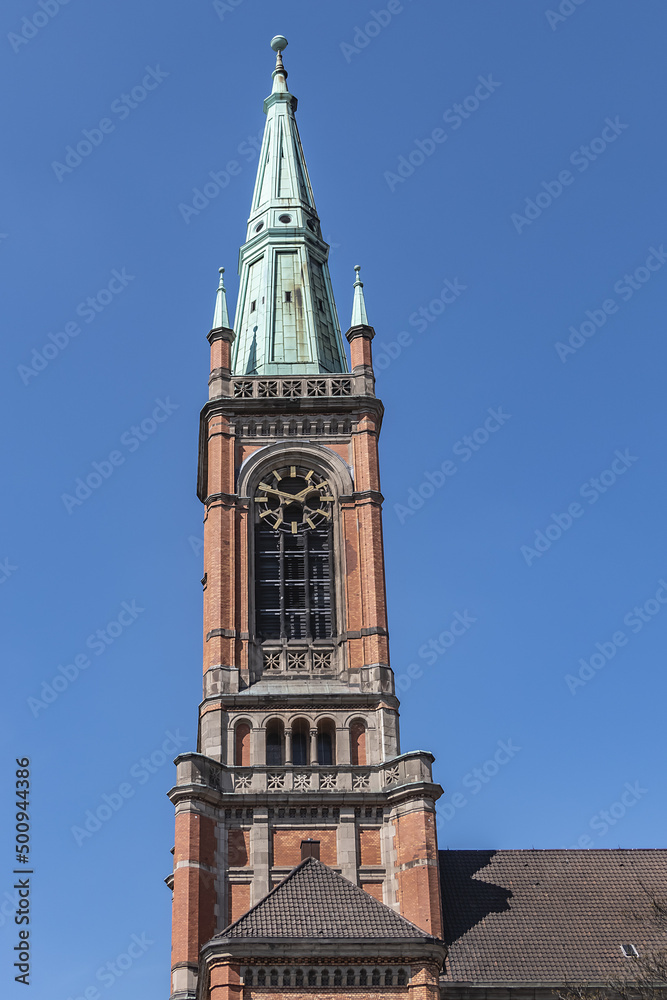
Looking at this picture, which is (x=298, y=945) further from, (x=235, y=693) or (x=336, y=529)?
(x=336, y=529)

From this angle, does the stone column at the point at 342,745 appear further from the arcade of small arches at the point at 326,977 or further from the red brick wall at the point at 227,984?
the red brick wall at the point at 227,984

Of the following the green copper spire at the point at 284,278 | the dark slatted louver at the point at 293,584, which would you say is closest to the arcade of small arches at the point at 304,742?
the dark slatted louver at the point at 293,584

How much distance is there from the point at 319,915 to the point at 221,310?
2875 centimetres

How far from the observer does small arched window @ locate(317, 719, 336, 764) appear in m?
51.2

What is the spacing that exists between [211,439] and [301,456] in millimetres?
3458

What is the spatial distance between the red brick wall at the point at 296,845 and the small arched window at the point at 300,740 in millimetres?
2971

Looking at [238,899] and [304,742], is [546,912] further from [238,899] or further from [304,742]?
[238,899]

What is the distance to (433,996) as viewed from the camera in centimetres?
3953

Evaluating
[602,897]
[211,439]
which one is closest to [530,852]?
[602,897]

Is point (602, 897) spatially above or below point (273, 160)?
below

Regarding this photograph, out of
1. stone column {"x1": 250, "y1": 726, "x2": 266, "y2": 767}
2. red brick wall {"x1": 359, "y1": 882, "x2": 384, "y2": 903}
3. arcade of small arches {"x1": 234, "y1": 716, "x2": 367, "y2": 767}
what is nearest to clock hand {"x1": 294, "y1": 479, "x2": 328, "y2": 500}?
arcade of small arches {"x1": 234, "y1": 716, "x2": 367, "y2": 767}

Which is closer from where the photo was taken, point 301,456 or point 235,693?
point 235,693

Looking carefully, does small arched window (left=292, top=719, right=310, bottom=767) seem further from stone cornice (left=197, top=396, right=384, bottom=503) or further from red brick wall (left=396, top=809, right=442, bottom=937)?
stone cornice (left=197, top=396, right=384, bottom=503)

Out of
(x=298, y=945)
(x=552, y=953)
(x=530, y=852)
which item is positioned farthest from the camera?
(x=530, y=852)
